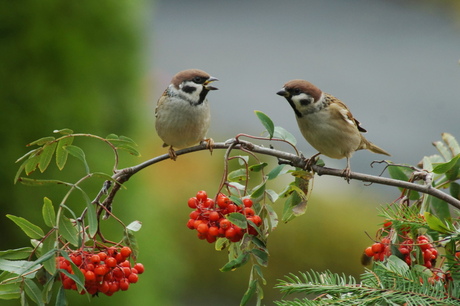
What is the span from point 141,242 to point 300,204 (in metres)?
2.70

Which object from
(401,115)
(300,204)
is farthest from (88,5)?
(401,115)

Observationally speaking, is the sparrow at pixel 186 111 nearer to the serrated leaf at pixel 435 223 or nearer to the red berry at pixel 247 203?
the red berry at pixel 247 203

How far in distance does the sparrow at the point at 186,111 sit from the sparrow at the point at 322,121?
0.49m

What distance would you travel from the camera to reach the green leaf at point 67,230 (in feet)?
5.34

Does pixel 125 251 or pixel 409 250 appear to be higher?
pixel 409 250

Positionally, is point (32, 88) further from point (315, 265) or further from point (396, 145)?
point (396, 145)

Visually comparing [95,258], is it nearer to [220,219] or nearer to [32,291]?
[32,291]

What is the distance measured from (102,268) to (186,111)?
128 centimetres

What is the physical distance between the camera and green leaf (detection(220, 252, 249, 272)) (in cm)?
157

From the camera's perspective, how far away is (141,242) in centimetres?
439

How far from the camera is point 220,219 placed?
5.72 feet

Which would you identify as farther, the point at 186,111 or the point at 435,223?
the point at 186,111

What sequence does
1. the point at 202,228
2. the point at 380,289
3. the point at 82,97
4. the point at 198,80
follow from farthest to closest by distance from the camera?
the point at 82,97, the point at 198,80, the point at 202,228, the point at 380,289

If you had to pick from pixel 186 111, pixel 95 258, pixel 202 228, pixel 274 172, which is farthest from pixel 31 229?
pixel 186 111
